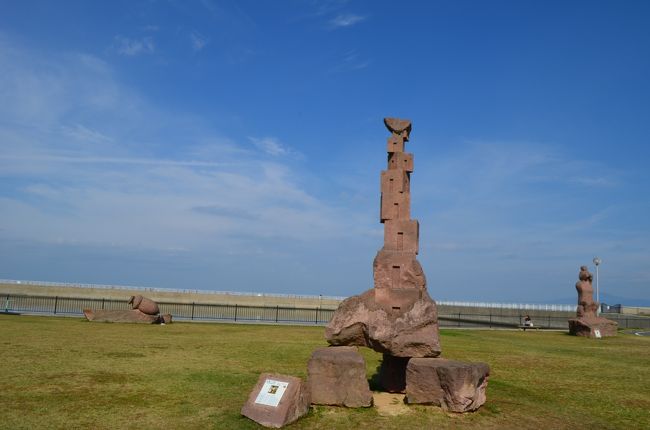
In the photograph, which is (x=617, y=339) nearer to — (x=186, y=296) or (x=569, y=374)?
(x=569, y=374)

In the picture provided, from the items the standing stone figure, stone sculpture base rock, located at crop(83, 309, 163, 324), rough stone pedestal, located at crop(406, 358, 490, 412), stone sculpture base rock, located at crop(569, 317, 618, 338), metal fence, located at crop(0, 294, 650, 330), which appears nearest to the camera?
rough stone pedestal, located at crop(406, 358, 490, 412)

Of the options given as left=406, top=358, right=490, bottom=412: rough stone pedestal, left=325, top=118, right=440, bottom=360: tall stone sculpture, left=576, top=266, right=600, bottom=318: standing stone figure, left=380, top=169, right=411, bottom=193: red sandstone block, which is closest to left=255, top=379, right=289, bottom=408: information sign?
left=325, top=118, right=440, bottom=360: tall stone sculpture

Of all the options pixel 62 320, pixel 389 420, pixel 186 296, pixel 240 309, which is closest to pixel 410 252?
pixel 389 420

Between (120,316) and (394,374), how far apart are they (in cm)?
1825

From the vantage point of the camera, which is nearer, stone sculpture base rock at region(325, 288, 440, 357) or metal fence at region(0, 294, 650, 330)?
stone sculpture base rock at region(325, 288, 440, 357)

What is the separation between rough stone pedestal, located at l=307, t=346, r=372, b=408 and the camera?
9.11 meters

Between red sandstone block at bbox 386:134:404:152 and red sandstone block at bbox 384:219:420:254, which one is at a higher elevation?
red sandstone block at bbox 386:134:404:152

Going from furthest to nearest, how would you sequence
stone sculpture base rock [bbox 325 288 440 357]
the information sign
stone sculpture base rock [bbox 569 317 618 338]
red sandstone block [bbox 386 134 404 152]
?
stone sculpture base rock [bbox 569 317 618 338] < red sandstone block [bbox 386 134 404 152] < stone sculpture base rock [bbox 325 288 440 357] < the information sign

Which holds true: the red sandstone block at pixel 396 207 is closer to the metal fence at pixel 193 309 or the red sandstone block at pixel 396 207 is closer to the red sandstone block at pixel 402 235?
the red sandstone block at pixel 402 235

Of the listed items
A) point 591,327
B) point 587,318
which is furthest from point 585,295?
point 591,327

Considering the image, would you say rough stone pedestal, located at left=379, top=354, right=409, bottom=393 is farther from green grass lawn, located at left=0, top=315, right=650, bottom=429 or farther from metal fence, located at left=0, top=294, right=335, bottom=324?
metal fence, located at left=0, top=294, right=335, bottom=324


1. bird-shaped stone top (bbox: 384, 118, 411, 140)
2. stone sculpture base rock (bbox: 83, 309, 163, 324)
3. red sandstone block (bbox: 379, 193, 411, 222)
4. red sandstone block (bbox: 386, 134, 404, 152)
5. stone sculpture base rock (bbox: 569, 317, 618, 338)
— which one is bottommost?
stone sculpture base rock (bbox: 83, 309, 163, 324)

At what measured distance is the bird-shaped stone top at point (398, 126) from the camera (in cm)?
1145

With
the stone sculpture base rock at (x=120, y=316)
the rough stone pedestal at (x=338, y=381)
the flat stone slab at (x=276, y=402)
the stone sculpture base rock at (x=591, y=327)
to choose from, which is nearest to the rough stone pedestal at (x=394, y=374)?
the rough stone pedestal at (x=338, y=381)
